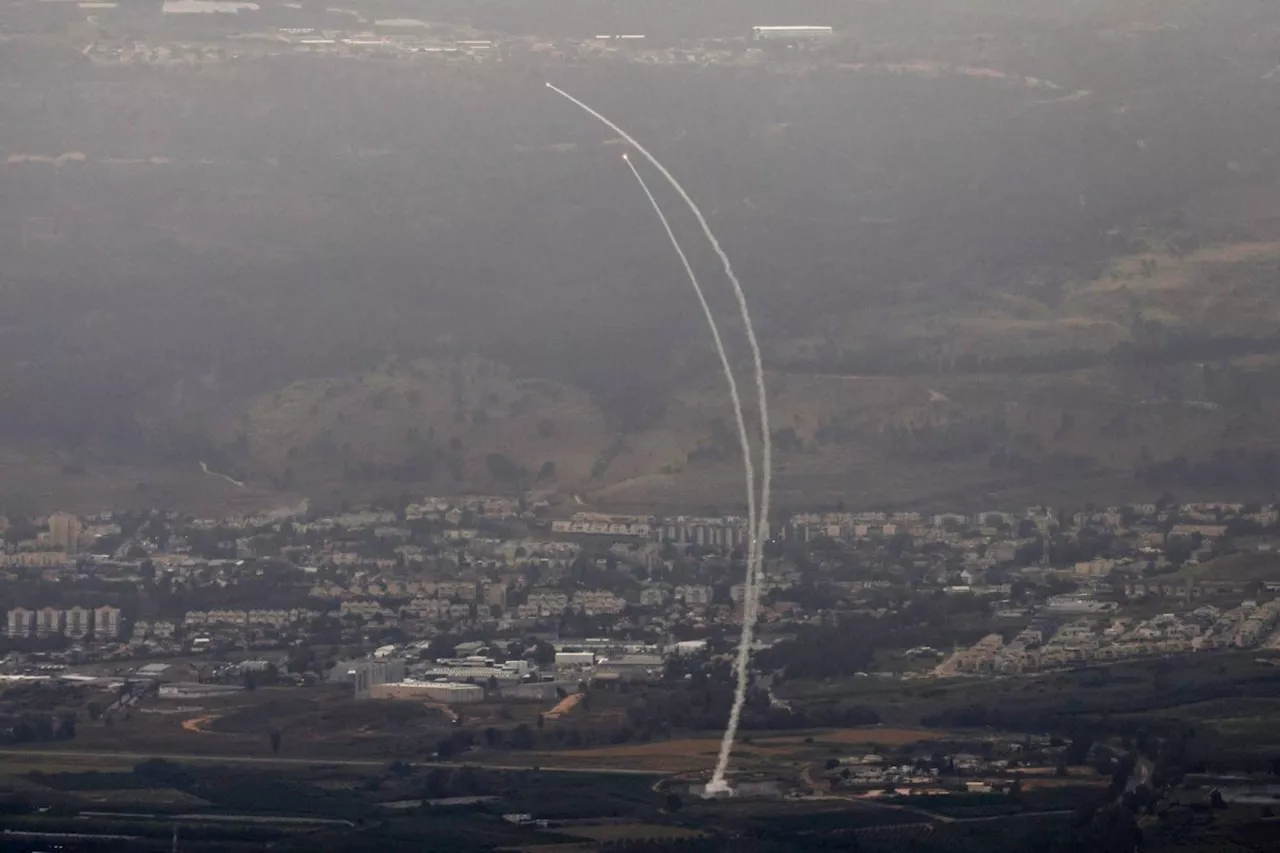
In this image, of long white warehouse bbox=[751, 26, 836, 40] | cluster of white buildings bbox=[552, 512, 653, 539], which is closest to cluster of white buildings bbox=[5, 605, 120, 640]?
cluster of white buildings bbox=[552, 512, 653, 539]

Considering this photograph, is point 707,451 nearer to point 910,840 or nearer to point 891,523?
point 891,523

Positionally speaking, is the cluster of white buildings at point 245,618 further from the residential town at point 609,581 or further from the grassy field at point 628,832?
the grassy field at point 628,832

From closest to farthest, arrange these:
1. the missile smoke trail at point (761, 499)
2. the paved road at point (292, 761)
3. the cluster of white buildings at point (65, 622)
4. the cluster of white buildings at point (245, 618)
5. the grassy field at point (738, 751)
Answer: the paved road at point (292, 761), the grassy field at point (738, 751), the missile smoke trail at point (761, 499), the cluster of white buildings at point (65, 622), the cluster of white buildings at point (245, 618)

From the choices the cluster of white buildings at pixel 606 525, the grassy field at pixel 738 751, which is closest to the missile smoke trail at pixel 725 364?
the cluster of white buildings at pixel 606 525

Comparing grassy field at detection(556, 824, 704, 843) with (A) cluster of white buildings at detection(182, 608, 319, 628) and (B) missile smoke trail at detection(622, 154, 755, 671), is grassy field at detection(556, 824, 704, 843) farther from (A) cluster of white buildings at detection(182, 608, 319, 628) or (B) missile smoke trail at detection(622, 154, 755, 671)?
(A) cluster of white buildings at detection(182, 608, 319, 628)

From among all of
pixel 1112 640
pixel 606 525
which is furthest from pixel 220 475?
pixel 1112 640

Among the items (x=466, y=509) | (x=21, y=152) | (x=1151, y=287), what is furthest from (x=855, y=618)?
(x=21, y=152)

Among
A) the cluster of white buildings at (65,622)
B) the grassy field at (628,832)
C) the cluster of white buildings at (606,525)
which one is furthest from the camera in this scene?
the cluster of white buildings at (606,525)
